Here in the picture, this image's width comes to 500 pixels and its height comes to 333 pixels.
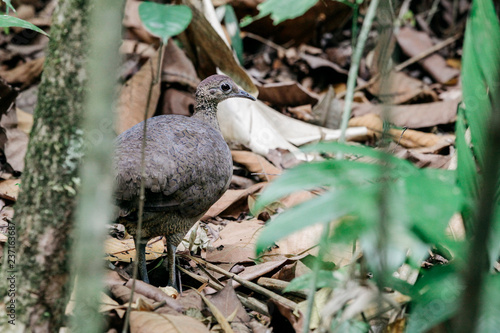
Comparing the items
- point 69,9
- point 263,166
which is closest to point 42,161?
point 69,9

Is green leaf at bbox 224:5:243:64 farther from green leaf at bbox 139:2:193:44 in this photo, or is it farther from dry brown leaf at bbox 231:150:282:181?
green leaf at bbox 139:2:193:44

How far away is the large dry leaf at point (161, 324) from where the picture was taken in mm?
2404

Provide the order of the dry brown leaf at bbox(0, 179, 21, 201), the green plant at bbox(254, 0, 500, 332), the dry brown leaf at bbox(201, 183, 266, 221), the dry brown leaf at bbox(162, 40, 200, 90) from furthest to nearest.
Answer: the dry brown leaf at bbox(162, 40, 200, 90) → the dry brown leaf at bbox(201, 183, 266, 221) → the dry brown leaf at bbox(0, 179, 21, 201) → the green plant at bbox(254, 0, 500, 332)

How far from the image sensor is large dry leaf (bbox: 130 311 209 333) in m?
2.40

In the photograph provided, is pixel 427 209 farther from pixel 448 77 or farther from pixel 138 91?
pixel 448 77

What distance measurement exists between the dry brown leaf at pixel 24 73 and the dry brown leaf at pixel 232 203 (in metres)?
2.63

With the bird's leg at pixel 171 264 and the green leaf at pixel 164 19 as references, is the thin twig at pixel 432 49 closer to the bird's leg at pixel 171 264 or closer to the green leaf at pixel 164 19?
the bird's leg at pixel 171 264

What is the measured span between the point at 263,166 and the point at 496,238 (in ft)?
10.4

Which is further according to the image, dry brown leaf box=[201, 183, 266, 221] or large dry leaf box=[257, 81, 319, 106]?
large dry leaf box=[257, 81, 319, 106]

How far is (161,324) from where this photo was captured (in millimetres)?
2432

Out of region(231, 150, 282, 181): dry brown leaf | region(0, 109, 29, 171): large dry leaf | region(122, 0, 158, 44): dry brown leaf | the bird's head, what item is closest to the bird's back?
the bird's head

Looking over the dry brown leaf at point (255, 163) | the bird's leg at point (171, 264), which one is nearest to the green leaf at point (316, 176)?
the bird's leg at point (171, 264)

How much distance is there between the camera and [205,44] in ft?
20.0

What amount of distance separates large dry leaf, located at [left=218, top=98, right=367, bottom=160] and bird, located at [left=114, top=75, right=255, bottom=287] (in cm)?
163
